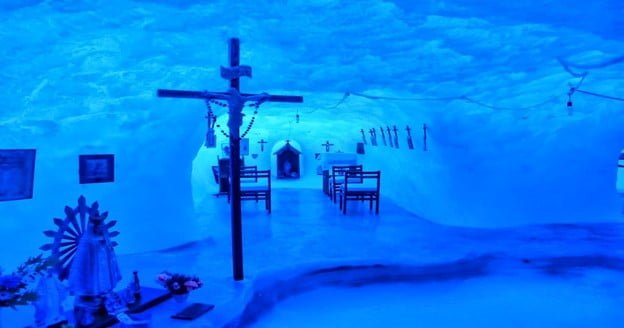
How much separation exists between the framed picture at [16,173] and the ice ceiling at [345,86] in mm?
109

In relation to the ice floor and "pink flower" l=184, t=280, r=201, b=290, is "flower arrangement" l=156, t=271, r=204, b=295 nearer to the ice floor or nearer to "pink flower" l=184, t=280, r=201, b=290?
"pink flower" l=184, t=280, r=201, b=290

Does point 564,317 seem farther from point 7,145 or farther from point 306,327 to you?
point 7,145

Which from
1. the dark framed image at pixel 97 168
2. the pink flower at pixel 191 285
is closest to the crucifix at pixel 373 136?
the dark framed image at pixel 97 168

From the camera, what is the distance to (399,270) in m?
5.30

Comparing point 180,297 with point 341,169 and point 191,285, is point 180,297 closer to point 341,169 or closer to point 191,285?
point 191,285

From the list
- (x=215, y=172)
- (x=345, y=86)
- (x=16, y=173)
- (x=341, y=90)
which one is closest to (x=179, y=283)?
(x=16, y=173)

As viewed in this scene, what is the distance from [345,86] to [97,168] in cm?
334

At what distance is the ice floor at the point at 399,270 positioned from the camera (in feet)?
14.3

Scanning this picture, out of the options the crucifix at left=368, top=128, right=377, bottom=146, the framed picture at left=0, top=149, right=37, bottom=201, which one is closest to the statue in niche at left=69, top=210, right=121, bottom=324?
the framed picture at left=0, top=149, right=37, bottom=201

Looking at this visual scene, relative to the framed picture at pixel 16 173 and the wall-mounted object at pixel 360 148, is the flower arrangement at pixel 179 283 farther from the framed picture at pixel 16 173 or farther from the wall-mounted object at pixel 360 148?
the wall-mounted object at pixel 360 148

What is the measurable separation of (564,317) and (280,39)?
12.4ft

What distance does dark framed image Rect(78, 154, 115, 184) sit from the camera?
17.1 ft

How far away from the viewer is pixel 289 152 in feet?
57.9

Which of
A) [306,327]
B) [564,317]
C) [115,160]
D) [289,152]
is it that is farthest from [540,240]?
[289,152]
